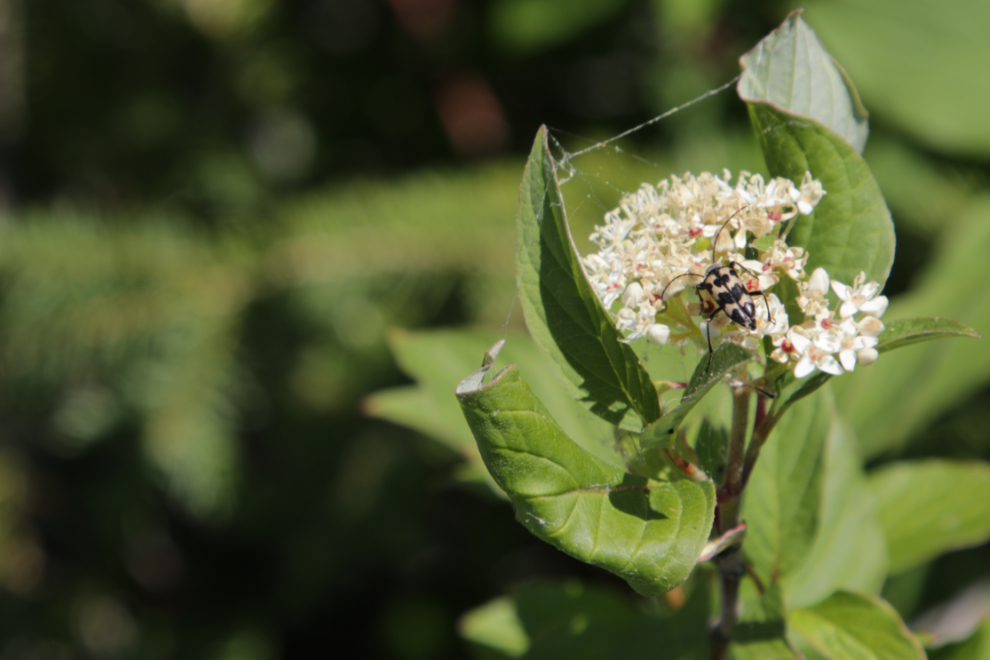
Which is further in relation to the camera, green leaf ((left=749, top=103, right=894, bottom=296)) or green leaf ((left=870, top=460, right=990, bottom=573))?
green leaf ((left=870, top=460, right=990, bottom=573))

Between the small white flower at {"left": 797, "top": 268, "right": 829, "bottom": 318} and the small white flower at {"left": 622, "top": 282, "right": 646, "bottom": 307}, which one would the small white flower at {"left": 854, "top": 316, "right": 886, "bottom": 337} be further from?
the small white flower at {"left": 622, "top": 282, "right": 646, "bottom": 307}

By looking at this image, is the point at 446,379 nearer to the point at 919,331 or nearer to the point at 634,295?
the point at 634,295

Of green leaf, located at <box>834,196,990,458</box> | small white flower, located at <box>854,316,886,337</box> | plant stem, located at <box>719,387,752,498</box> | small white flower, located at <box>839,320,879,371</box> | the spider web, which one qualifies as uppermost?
small white flower, located at <box>854,316,886,337</box>

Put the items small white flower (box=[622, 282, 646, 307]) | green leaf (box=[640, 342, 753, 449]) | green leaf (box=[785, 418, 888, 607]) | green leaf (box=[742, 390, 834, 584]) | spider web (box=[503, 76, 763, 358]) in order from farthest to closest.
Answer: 1. spider web (box=[503, 76, 763, 358])
2. green leaf (box=[785, 418, 888, 607])
3. green leaf (box=[742, 390, 834, 584])
4. small white flower (box=[622, 282, 646, 307])
5. green leaf (box=[640, 342, 753, 449])

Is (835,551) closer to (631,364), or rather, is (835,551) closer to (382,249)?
(631,364)

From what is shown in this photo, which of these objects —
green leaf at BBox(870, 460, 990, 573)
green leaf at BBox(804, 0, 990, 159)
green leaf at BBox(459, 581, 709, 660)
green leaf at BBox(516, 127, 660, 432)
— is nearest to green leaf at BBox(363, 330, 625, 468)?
green leaf at BBox(459, 581, 709, 660)

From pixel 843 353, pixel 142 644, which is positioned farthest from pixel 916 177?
pixel 142 644

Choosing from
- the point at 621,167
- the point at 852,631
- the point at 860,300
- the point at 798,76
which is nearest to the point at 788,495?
the point at 852,631
